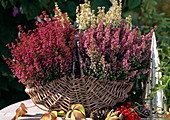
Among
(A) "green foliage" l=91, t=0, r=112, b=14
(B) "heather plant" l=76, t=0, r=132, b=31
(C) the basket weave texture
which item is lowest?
(C) the basket weave texture

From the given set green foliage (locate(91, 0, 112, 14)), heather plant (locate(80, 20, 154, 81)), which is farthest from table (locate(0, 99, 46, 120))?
green foliage (locate(91, 0, 112, 14))

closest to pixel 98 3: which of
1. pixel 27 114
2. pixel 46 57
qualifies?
pixel 46 57

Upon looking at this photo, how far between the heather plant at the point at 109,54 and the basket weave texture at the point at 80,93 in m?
0.06

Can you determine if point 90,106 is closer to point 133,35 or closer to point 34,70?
point 34,70

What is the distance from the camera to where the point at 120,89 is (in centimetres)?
130

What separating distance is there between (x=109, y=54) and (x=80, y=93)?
292 mm

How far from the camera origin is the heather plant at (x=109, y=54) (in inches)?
47.7

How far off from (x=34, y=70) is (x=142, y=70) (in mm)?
688

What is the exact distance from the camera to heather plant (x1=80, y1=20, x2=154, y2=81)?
1.21 metres

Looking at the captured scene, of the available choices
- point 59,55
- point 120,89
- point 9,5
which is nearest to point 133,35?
point 120,89

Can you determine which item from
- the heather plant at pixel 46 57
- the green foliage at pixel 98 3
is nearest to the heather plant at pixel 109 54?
the heather plant at pixel 46 57

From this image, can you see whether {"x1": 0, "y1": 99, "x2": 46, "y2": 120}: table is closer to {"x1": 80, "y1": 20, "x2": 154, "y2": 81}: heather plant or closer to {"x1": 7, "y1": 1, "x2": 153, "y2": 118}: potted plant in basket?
{"x1": 7, "y1": 1, "x2": 153, "y2": 118}: potted plant in basket

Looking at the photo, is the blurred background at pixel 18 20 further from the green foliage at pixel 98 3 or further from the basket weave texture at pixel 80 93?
the basket weave texture at pixel 80 93

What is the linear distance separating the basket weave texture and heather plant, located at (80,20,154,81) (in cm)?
6
